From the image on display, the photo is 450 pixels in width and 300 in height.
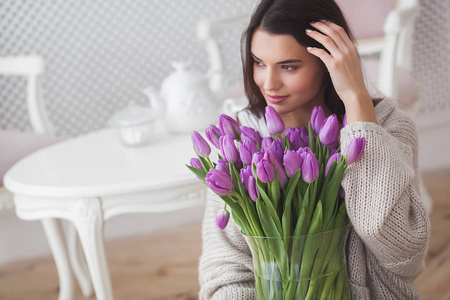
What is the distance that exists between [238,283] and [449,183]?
1893mm

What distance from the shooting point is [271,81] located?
32.3 inches

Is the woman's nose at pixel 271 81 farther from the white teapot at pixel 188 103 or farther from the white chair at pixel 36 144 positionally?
the white chair at pixel 36 144

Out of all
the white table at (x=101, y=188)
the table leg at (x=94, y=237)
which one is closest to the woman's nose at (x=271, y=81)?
the white table at (x=101, y=188)

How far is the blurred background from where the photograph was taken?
2375 millimetres

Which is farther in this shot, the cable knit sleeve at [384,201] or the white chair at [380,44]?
the white chair at [380,44]

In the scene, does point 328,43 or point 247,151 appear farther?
point 328,43

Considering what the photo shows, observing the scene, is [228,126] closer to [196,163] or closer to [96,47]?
[196,163]

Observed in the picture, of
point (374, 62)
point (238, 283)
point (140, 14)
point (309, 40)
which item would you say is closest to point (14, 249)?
point (140, 14)

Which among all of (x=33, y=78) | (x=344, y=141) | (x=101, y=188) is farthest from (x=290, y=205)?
(x=33, y=78)

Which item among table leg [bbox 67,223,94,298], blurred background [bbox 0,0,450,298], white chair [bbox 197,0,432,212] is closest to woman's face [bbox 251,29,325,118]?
white chair [bbox 197,0,432,212]

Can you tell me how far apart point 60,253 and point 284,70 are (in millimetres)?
1119

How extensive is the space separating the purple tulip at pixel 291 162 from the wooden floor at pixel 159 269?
1.22m

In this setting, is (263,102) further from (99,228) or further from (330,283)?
(99,228)

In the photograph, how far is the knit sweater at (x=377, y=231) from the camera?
2.44 ft
